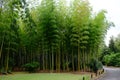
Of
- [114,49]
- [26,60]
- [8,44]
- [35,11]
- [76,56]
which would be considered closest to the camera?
[8,44]

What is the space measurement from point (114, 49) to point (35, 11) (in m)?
32.2

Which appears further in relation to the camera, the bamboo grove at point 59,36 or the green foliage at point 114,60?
the green foliage at point 114,60

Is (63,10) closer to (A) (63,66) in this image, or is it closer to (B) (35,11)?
(B) (35,11)

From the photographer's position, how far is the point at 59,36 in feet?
72.8

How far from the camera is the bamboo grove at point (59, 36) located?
2109 centimetres

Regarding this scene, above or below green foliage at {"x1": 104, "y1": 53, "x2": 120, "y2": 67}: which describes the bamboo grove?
above

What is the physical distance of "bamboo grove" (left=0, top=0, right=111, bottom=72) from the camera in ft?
69.2

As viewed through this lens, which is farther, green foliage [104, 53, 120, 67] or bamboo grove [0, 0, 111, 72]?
green foliage [104, 53, 120, 67]

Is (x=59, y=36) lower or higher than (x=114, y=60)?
higher

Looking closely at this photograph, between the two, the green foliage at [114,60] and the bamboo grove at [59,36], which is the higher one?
the bamboo grove at [59,36]

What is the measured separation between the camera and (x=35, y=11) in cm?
2228

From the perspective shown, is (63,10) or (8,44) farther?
(63,10)

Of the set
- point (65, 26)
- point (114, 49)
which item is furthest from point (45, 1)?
point (114, 49)

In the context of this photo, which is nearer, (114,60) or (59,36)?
(59,36)
